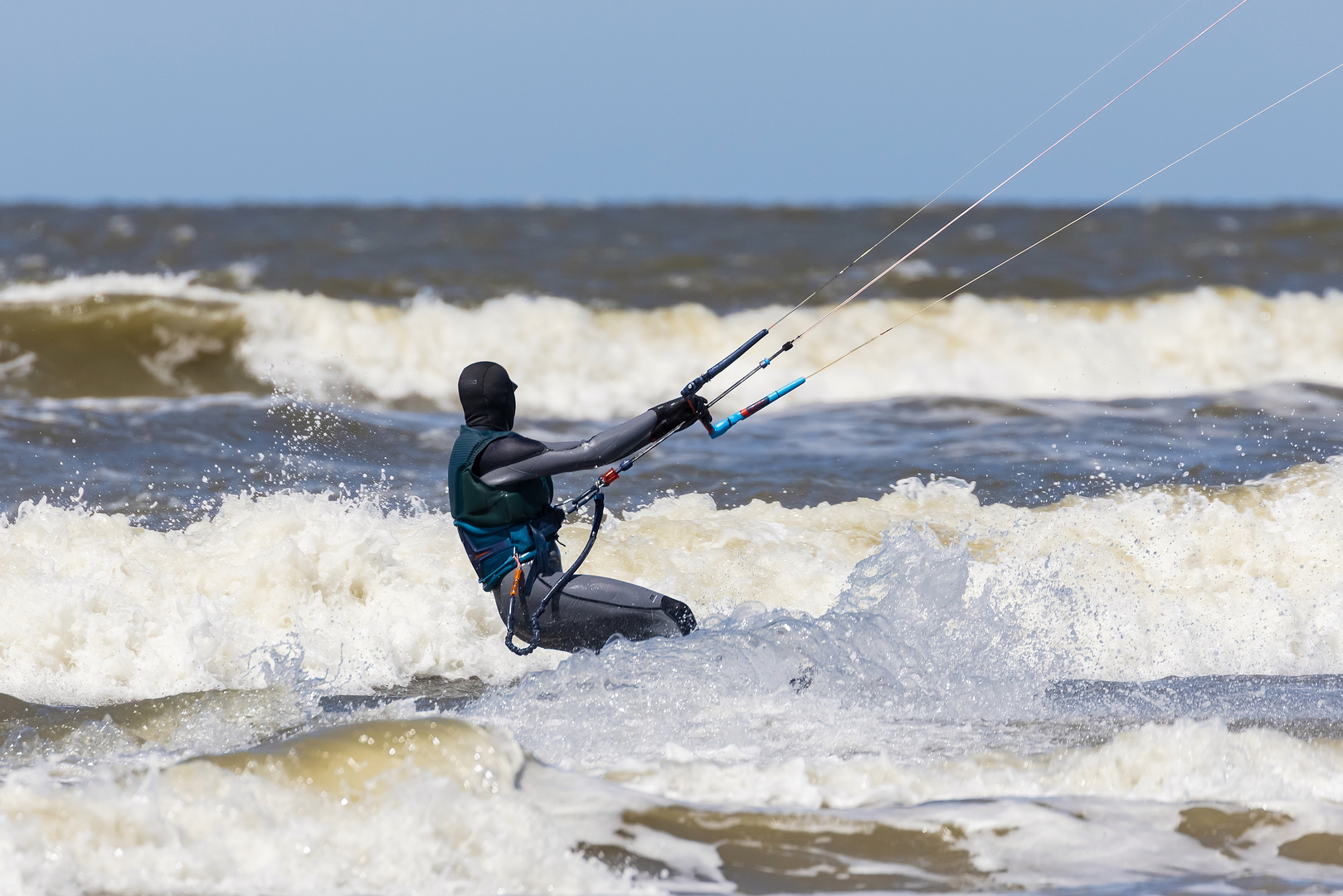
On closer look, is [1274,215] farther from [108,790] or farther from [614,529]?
[108,790]

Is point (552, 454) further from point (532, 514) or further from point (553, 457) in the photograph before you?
point (532, 514)

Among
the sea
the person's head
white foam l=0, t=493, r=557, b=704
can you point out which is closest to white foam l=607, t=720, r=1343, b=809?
the sea

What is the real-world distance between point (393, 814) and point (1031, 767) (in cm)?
231

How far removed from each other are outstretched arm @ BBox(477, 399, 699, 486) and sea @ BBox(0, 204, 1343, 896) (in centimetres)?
94

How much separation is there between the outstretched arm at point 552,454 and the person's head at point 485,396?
12 centimetres

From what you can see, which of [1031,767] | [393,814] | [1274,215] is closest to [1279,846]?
[1031,767]

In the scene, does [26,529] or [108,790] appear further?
[26,529]

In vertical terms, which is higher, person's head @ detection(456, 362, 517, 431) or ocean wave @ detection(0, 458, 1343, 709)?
person's head @ detection(456, 362, 517, 431)

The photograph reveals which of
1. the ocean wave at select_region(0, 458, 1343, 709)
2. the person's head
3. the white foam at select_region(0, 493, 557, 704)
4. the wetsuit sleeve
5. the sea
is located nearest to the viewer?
the sea

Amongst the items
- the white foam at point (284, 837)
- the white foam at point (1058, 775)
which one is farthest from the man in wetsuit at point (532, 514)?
the white foam at point (284, 837)

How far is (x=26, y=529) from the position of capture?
8570mm

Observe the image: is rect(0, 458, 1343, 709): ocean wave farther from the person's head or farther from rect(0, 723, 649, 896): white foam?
rect(0, 723, 649, 896): white foam

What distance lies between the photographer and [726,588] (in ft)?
27.4

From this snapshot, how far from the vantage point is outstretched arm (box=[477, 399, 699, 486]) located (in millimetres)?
5453
